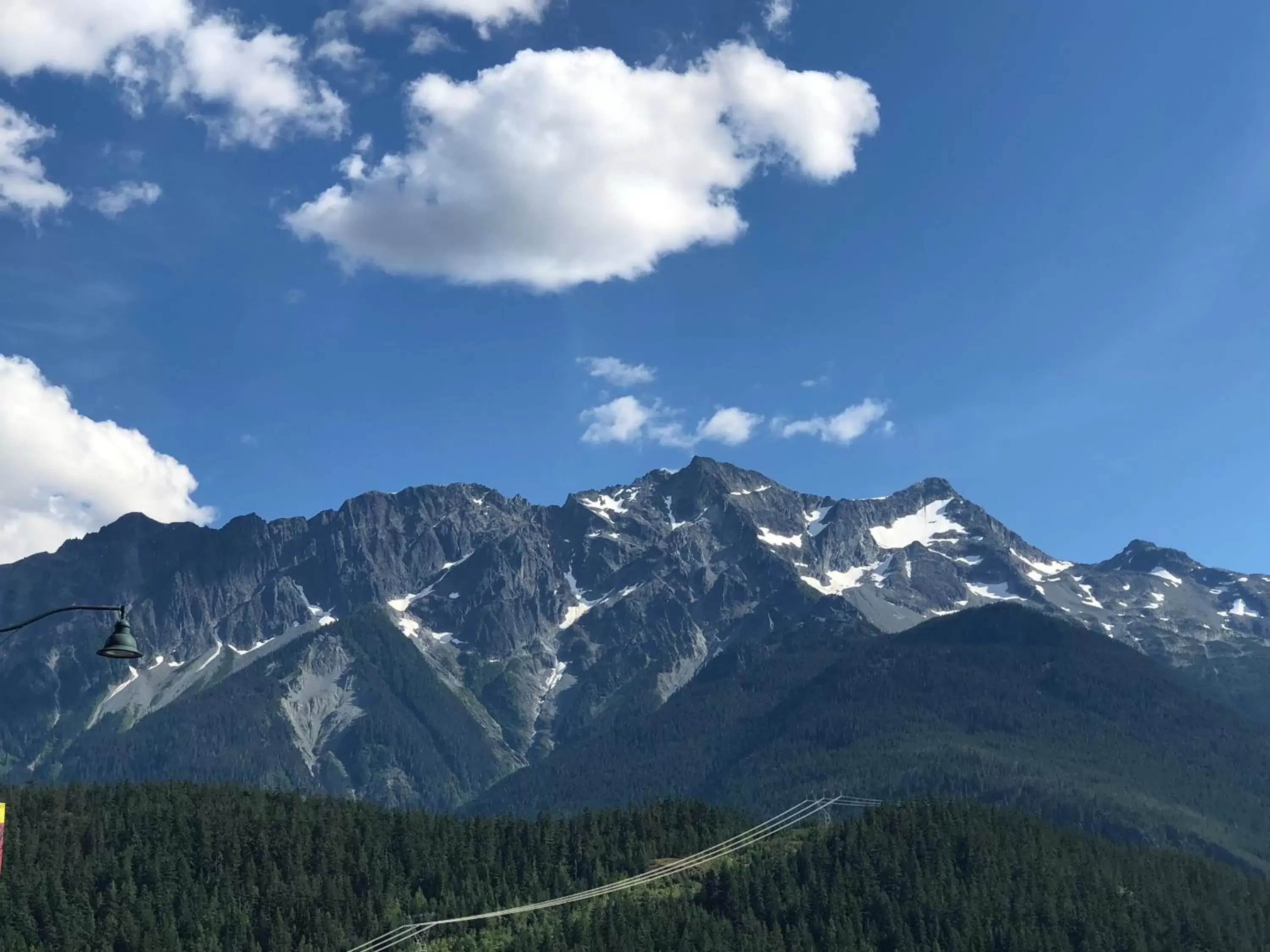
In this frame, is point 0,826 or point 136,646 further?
point 136,646

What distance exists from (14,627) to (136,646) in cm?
446

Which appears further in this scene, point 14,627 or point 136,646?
point 136,646

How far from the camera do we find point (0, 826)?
3878 centimetres

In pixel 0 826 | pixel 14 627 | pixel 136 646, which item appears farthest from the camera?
pixel 136 646

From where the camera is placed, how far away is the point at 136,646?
4638cm

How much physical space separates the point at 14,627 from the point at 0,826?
6.38 m

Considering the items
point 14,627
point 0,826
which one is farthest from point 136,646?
point 0,826

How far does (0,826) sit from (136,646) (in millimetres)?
8584

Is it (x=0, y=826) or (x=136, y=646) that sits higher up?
(x=136, y=646)

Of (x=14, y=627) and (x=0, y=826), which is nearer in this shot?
(x=0, y=826)

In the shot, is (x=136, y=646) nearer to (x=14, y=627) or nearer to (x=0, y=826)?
(x=14, y=627)

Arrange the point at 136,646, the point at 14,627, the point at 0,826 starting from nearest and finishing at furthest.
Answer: the point at 0,826 → the point at 14,627 → the point at 136,646
